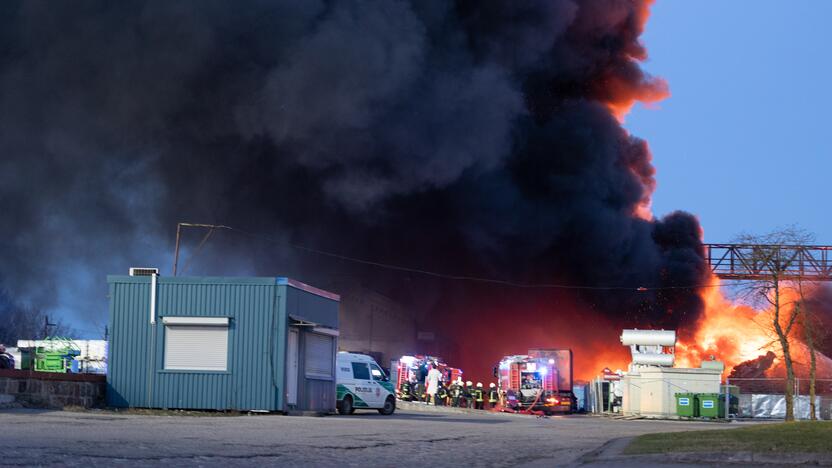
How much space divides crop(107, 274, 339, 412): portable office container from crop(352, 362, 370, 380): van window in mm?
5740

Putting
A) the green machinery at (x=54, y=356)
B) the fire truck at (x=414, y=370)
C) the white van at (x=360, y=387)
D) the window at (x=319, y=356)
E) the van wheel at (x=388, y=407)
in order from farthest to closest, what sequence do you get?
the fire truck at (x=414, y=370), the green machinery at (x=54, y=356), the van wheel at (x=388, y=407), the white van at (x=360, y=387), the window at (x=319, y=356)

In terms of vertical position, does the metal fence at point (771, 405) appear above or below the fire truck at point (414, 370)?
below

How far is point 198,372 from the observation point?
93.5 ft

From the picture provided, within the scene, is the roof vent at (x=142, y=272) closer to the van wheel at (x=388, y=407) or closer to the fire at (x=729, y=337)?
the van wheel at (x=388, y=407)

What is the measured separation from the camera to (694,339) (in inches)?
2479

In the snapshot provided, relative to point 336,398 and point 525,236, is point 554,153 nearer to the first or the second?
point 525,236

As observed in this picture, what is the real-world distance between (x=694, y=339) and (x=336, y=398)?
35.2 metres

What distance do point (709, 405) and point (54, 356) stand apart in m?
24.7

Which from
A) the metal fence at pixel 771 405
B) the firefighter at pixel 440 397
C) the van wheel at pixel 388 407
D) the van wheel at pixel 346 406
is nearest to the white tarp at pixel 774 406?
the metal fence at pixel 771 405

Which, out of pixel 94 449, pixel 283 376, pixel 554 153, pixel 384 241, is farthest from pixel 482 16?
pixel 94 449

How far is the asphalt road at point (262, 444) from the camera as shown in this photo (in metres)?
12.6

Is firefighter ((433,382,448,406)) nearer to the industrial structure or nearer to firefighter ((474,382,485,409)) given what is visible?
firefighter ((474,382,485,409))

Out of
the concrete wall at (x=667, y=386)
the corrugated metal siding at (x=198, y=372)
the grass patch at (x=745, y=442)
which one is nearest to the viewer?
the grass patch at (x=745, y=442)

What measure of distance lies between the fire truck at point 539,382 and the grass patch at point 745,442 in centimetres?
2795
